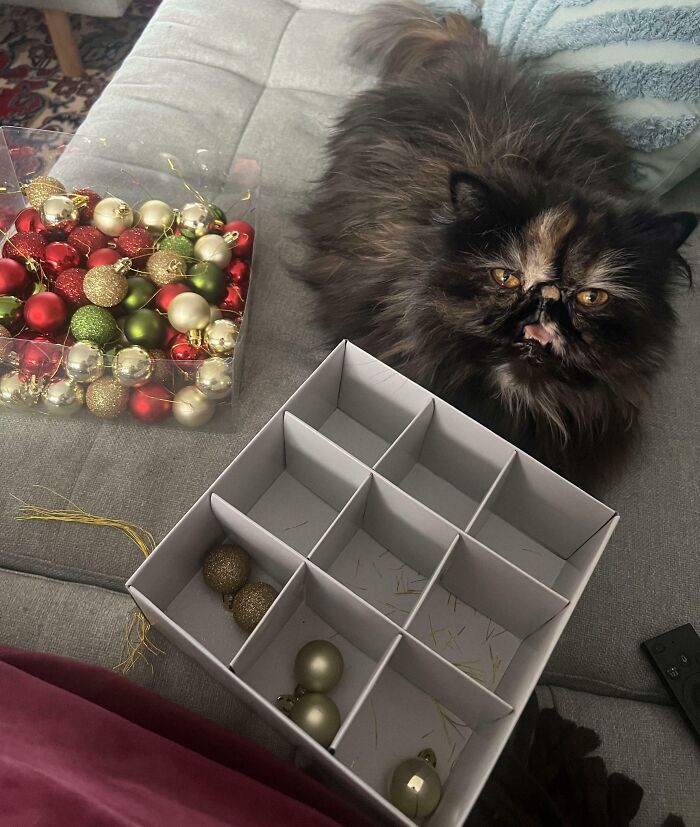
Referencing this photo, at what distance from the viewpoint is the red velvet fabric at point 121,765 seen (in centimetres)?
58

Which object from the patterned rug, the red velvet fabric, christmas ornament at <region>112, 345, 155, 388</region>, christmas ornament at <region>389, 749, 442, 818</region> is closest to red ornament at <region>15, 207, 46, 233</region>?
christmas ornament at <region>112, 345, 155, 388</region>

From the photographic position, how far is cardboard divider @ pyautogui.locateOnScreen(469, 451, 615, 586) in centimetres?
85

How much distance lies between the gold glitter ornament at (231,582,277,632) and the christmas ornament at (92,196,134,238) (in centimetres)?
69

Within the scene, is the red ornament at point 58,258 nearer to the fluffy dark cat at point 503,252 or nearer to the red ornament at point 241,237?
the red ornament at point 241,237

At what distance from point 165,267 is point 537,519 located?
0.76 metres

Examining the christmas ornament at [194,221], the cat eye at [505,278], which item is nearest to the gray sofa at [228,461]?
the christmas ornament at [194,221]

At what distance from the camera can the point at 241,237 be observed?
3.65 feet

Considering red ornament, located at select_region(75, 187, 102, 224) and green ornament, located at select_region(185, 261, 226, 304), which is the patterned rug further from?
green ornament, located at select_region(185, 261, 226, 304)

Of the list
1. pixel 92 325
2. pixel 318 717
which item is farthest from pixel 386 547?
pixel 92 325

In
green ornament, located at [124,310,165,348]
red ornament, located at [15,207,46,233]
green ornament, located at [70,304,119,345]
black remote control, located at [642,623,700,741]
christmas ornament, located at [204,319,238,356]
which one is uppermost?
red ornament, located at [15,207,46,233]

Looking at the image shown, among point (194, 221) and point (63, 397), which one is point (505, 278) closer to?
point (194, 221)

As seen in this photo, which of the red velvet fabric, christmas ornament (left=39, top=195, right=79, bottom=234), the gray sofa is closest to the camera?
the red velvet fabric

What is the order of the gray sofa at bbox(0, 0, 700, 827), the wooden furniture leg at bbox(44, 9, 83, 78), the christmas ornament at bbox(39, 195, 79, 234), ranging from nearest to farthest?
the gray sofa at bbox(0, 0, 700, 827) < the christmas ornament at bbox(39, 195, 79, 234) < the wooden furniture leg at bbox(44, 9, 83, 78)

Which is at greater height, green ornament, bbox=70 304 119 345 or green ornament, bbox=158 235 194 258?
green ornament, bbox=158 235 194 258
